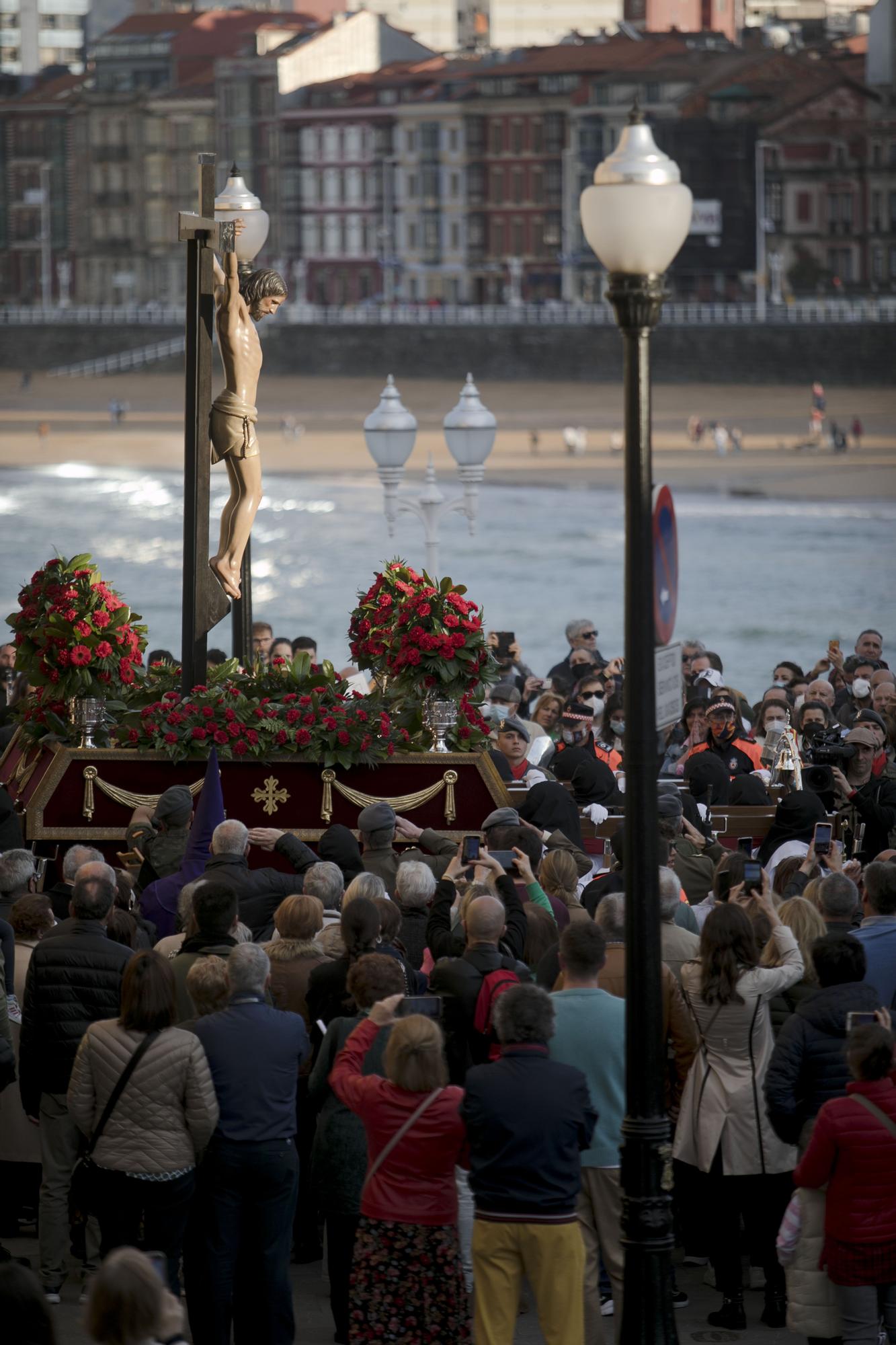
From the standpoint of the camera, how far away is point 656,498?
21.3 ft

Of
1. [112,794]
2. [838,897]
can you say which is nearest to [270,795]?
[112,794]

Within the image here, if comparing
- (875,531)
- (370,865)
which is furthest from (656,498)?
(875,531)

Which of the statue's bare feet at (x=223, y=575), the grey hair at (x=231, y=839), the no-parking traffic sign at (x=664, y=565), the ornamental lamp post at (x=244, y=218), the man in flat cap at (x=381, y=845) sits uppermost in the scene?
the ornamental lamp post at (x=244, y=218)

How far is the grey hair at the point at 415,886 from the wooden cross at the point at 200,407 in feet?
13.1

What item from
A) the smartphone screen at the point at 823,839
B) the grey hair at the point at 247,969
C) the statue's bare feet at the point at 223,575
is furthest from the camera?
the statue's bare feet at the point at 223,575

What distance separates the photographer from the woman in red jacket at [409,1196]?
6.20 meters

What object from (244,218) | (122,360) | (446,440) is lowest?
(446,440)

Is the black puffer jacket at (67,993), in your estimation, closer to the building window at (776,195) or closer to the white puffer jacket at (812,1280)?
the white puffer jacket at (812,1280)

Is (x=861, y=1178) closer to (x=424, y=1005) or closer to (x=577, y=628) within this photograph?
(x=424, y=1005)

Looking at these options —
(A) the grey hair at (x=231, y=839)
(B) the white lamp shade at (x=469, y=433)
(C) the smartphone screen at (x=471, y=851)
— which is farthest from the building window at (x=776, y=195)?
(C) the smartphone screen at (x=471, y=851)

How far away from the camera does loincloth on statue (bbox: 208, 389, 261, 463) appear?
40.5 feet

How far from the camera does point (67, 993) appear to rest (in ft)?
23.5

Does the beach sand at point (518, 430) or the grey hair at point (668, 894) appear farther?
the beach sand at point (518, 430)

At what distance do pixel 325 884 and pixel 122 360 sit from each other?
90313 mm
